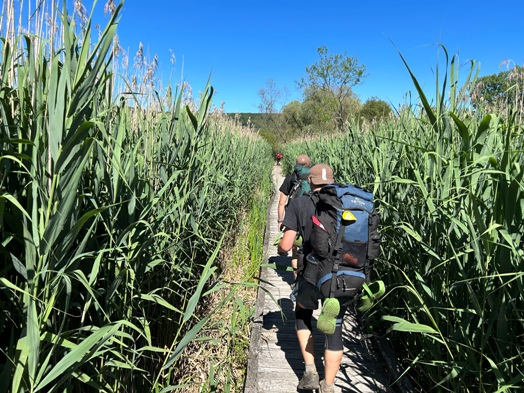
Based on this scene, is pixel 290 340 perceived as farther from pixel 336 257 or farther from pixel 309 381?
pixel 336 257

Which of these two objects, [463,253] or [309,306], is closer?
[463,253]

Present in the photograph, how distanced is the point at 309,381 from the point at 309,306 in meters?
0.54

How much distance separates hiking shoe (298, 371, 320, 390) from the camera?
2.59 metres

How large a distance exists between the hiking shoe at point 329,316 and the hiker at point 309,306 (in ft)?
0.50

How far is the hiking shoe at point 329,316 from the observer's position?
2.32 m

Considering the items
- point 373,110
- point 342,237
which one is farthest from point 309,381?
point 373,110

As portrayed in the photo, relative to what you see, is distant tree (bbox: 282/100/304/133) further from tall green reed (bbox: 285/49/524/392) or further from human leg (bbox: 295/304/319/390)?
tall green reed (bbox: 285/49/524/392)

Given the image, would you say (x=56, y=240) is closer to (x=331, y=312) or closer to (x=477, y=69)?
(x=331, y=312)

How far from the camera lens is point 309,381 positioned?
8.58 feet

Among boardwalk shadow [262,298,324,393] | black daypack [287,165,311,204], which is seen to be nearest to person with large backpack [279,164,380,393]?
boardwalk shadow [262,298,324,393]

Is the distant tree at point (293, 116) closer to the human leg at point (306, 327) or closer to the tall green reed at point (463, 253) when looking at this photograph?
the human leg at point (306, 327)

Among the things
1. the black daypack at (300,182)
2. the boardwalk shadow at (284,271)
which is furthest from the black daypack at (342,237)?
the black daypack at (300,182)

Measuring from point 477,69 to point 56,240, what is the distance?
7.48 feet

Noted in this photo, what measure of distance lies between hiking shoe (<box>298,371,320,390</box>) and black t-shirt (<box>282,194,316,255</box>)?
0.90 metres
